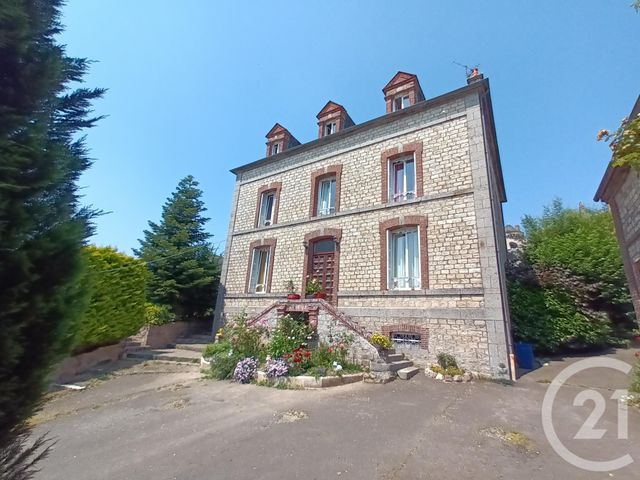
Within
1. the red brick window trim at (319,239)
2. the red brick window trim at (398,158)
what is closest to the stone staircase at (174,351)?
the red brick window trim at (319,239)

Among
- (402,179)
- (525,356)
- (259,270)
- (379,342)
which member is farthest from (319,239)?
(525,356)

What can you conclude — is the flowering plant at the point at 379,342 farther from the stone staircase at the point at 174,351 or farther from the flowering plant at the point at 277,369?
the stone staircase at the point at 174,351

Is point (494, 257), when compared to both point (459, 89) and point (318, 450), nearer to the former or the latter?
point (459, 89)

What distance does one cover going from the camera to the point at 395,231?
31.8 feet

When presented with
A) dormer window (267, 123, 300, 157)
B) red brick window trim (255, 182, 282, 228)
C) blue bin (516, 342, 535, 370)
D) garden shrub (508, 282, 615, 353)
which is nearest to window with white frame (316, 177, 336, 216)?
red brick window trim (255, 182, 282, 228)

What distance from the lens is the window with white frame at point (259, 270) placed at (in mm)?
12414

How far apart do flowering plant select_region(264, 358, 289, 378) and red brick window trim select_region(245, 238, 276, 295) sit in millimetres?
4904

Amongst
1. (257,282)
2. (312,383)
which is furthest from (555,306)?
(257,282)

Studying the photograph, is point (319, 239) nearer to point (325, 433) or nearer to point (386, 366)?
point (386, 366)

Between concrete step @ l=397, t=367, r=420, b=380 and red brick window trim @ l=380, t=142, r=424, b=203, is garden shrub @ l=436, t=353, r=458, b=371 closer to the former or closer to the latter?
concrete step @ l=397, t=367, r=420, b=380

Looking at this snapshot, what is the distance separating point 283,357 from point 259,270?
6.00m

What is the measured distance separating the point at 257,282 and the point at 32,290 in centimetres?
1117

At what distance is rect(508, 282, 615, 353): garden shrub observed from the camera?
935cm

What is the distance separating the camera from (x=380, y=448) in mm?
3742
